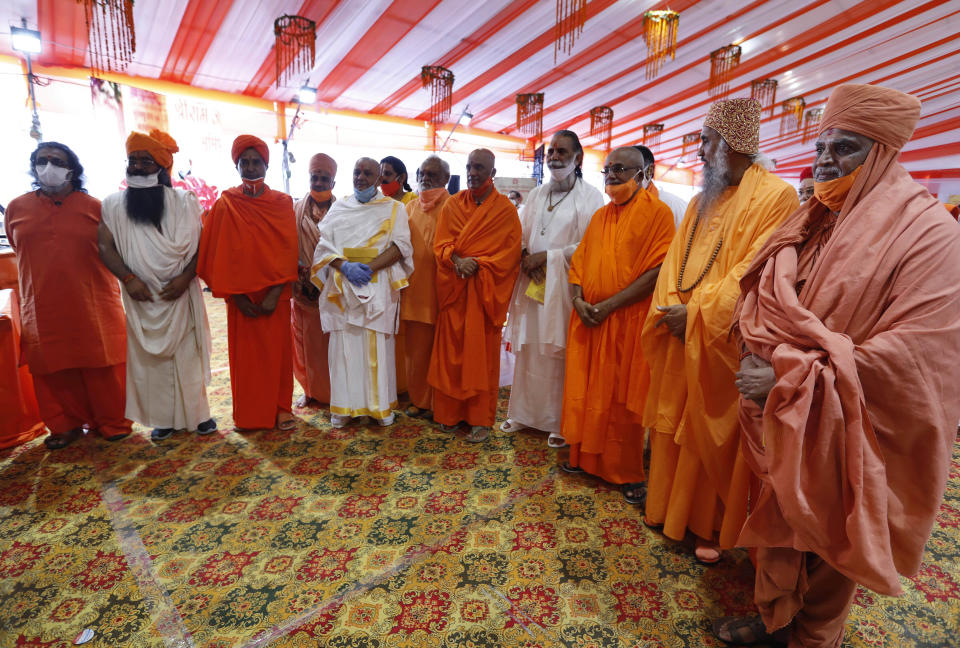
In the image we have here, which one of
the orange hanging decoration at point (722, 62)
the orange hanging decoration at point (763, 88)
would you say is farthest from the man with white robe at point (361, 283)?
the orange hanging decoration at point (763, 88)

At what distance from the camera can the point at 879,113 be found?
4.15ft

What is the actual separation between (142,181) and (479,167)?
2088 millimetres

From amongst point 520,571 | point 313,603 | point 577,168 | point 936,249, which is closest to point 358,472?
point 313,603

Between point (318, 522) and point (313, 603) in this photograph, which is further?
point (318, 522)

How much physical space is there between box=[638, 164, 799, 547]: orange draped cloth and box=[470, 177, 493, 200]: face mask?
133 centimetres

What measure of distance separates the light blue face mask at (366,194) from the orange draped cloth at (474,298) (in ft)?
1.67

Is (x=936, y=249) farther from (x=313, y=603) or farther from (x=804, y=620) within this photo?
(x=313, y=603)

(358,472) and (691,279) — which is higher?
(691,279)

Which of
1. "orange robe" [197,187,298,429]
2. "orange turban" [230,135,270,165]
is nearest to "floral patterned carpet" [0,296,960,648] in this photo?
"orange robe" [197,187,298,429]

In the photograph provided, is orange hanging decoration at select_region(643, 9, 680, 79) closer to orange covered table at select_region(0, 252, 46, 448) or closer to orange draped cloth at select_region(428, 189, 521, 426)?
orange draped cloth at select_region(428, 189, 521, 426)

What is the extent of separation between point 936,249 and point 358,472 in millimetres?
2651

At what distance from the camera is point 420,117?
9.95 meters

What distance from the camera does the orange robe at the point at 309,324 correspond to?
3.48 m

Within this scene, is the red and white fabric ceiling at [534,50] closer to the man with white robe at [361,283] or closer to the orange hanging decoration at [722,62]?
the orange hanging decoration at [722,62]
